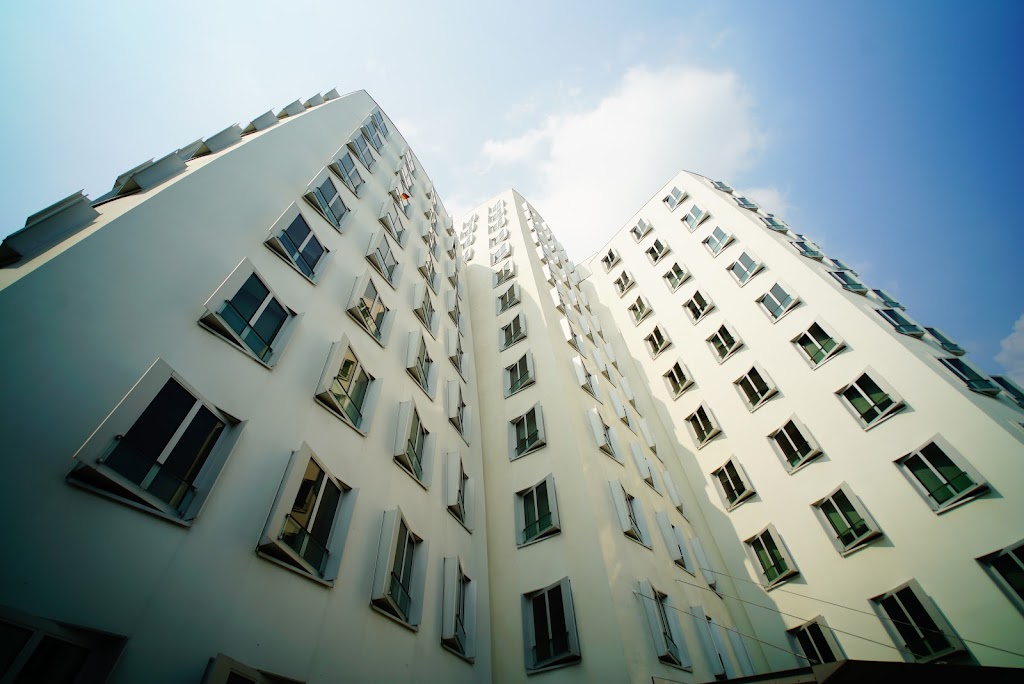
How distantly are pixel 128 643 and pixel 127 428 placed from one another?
8.23 ft

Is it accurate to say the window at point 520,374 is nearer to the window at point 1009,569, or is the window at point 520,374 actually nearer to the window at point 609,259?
the window at point 1009,569

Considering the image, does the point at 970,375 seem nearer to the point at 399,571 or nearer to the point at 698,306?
the point at 698,306

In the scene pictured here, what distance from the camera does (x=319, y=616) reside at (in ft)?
22.6

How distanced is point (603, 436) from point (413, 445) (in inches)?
297

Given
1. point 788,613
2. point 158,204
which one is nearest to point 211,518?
point 158,204

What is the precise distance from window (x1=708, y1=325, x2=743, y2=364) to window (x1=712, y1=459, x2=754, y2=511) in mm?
5655

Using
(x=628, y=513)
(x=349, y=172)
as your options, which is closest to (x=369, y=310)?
(x=349, y=172)

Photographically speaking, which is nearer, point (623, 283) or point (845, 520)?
point (845, 520)

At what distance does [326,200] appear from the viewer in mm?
13531

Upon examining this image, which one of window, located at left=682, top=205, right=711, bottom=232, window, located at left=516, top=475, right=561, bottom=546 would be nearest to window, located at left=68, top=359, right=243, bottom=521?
window, located at left=516, top=475, right=561, bottom=546

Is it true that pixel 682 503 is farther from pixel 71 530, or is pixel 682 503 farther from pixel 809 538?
pixel 71 530

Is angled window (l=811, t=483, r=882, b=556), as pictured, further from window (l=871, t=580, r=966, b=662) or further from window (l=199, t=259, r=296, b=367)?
window (l=199, t=259, r=296, b=367)

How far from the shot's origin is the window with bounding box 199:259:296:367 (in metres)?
7.39

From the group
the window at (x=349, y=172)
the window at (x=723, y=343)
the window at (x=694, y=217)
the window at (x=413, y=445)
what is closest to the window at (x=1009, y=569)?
the window at (x=723, y=343)
